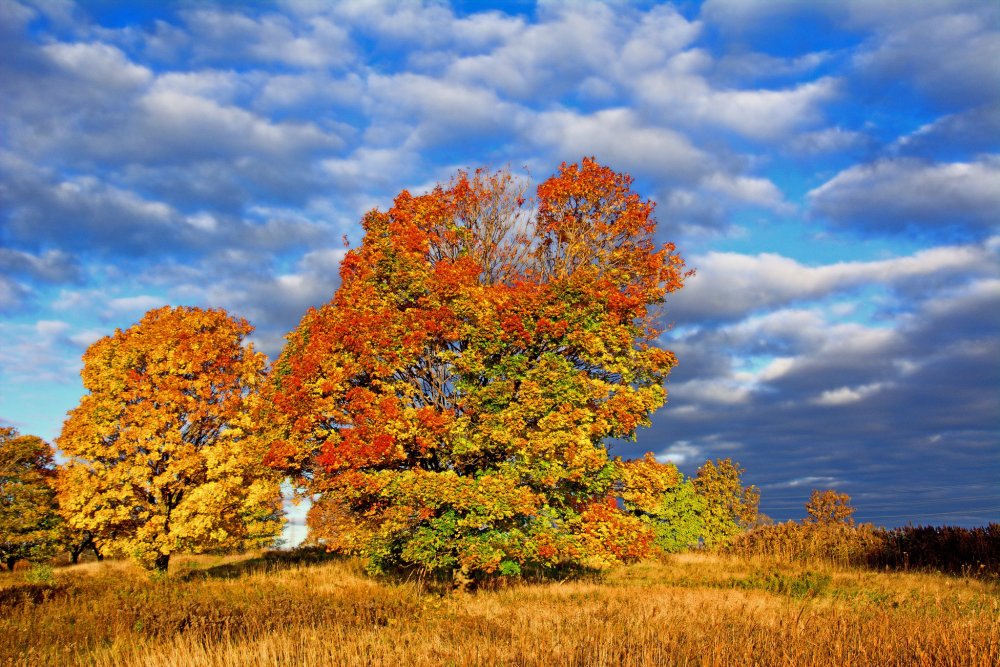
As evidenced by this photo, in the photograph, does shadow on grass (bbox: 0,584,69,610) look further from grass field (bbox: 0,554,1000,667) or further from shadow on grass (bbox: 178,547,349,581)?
shadow on grass (bbox: 178,547,349,581)

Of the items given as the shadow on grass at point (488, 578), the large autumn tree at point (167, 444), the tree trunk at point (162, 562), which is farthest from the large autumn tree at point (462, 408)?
the tree trunk at point (162, 562)

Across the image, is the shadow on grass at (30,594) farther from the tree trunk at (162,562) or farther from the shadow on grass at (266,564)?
the tree trunk at (162,562)

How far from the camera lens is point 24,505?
3375 cm

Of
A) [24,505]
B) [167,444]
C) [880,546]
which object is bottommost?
[880,546]

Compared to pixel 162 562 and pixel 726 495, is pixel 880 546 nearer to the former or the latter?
pixel 726 495

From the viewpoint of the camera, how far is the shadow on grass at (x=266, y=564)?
27742 mm

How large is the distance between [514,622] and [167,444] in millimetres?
19441

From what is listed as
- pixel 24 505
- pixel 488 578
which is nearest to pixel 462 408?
pixel 488 578

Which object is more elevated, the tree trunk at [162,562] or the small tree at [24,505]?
the small tree at [24,505]

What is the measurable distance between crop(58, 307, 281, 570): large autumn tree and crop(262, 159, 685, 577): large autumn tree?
5.81 metres

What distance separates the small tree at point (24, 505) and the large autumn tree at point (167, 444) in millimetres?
8307

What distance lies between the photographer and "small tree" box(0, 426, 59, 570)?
33.3 metres

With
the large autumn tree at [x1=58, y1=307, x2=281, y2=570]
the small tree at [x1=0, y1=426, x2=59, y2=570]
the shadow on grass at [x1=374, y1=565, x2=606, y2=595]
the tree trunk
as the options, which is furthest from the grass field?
the small tree at [x1=0, y1=426, x2=59, y2=570]

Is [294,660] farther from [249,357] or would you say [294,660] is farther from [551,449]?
[249,357]
